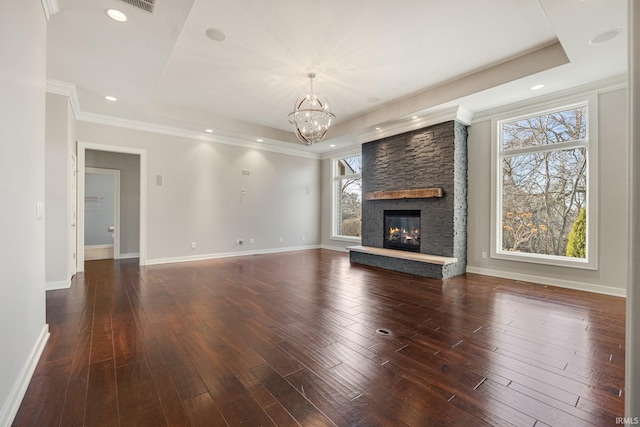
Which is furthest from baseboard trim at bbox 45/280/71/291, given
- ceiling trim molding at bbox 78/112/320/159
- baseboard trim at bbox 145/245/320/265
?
ceiling trim molding at bbox 78/112/320/159

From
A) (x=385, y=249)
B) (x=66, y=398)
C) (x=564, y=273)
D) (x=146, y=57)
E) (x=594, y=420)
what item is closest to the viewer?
(x=594, y=420)

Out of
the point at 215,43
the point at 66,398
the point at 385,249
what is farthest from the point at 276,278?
the point at 215,43

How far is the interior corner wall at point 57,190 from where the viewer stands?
3992mm

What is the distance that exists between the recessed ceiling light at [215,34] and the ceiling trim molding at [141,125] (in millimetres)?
2408

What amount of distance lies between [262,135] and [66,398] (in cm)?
572

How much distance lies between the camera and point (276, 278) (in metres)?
4.57

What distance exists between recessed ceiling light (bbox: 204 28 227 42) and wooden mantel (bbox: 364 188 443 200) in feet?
12.9

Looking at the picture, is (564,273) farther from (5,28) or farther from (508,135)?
(5,28)

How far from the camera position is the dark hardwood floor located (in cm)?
151

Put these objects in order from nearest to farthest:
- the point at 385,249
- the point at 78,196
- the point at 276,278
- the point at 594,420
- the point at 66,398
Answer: the point at 594,420 → the point at 66,398 → the point at 276,278 → the point at 78,196 → the point at 385,249

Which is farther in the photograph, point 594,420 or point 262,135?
point 262,135

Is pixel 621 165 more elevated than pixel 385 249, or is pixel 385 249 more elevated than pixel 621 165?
pixel 621 165

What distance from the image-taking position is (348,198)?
7.88 m

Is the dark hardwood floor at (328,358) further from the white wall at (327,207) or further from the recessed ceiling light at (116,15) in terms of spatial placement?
the white wall at (327,207)
